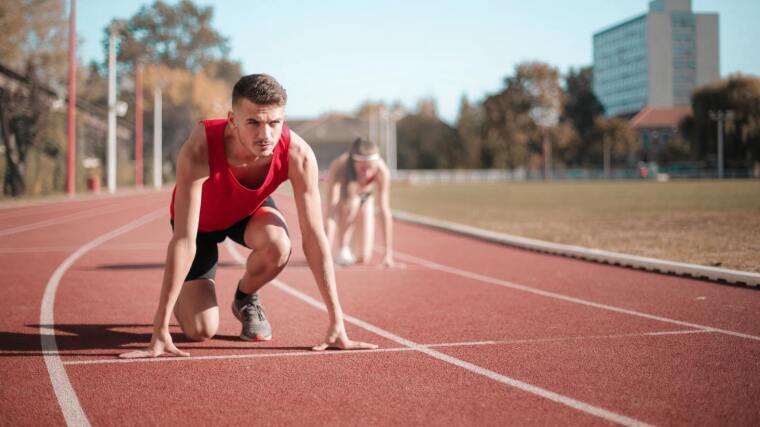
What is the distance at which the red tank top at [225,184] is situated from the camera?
16.0 ft

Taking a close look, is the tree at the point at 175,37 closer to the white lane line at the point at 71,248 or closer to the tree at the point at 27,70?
the tree at the point at 27,70

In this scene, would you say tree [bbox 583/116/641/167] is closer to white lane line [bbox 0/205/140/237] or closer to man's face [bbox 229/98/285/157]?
white lane line [bbox 0/205/140/237]

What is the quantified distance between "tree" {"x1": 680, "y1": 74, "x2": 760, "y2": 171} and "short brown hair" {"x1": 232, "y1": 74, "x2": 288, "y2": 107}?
216 ft

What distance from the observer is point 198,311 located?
5.58 m

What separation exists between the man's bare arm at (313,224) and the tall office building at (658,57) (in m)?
114

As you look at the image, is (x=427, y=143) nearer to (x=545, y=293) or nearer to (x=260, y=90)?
(x=545, y=293)

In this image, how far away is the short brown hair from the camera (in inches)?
176

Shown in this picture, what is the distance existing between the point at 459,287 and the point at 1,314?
4797 millimetres

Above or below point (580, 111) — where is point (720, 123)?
below

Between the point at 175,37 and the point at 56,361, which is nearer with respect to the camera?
the point at 56,361

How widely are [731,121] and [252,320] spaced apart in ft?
219

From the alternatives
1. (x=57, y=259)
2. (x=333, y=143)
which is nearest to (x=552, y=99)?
(x=333, y=143)

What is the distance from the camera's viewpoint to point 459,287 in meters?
8.92

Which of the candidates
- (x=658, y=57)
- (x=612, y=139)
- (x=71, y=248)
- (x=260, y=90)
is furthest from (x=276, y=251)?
(x=658, y=57)
